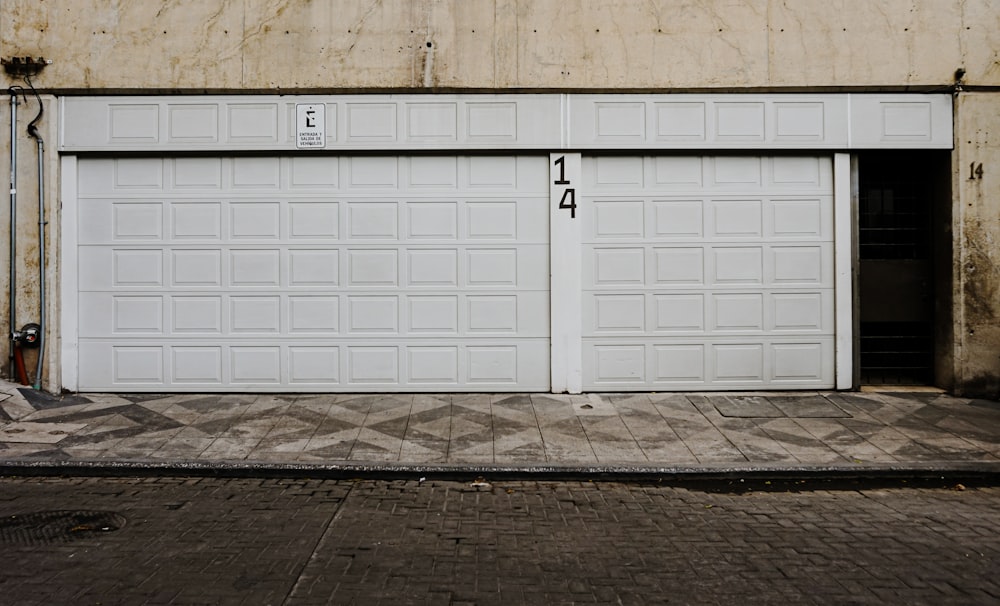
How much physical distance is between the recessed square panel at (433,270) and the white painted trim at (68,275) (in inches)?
176

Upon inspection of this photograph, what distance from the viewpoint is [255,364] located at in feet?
30.8

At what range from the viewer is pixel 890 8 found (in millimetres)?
9320

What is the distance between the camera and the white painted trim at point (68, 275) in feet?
30.6

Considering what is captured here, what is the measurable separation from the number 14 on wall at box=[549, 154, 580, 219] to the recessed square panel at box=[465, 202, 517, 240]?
59 centimetres

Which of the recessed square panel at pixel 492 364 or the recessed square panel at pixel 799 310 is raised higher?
the recessed square panel at pixel 799 310

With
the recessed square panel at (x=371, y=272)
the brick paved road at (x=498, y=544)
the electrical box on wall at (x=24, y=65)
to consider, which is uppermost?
the electrical box on wall at (x=24, y=65)

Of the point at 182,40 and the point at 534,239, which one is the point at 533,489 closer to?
the point at 534,239

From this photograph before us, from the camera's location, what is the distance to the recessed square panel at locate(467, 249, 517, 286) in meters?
9.45

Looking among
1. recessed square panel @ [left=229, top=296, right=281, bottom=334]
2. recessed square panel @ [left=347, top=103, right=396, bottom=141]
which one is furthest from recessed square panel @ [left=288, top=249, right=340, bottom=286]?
recessed square panel @ [left=347, top=103, right=396, bottom=141]

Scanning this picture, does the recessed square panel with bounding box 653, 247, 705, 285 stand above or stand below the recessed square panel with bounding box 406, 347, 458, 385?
above

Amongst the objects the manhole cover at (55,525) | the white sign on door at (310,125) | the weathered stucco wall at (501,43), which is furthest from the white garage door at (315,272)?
the manhole cover at (55,525)

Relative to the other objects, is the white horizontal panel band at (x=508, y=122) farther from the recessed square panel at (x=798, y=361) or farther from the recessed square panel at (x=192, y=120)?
the recessed square panel at (x=798, y=361)

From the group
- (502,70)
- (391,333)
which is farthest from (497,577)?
(502,70)

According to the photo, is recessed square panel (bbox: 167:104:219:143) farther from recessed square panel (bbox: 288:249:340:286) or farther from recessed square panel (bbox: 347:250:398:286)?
recessed square panel (bbox: 347:250:398:286)
